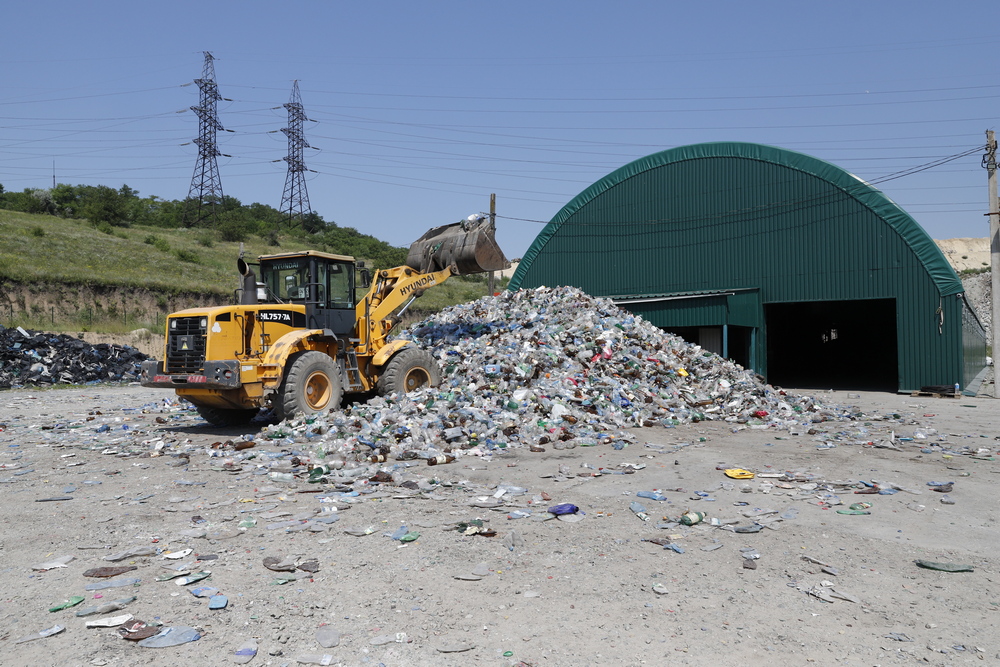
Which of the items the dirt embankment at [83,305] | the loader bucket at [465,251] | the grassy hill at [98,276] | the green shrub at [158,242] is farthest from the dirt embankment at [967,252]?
the loader bucket at [465,251]

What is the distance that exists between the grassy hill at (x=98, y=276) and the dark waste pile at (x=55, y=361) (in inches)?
199

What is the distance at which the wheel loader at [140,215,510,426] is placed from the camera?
8898 millimetres

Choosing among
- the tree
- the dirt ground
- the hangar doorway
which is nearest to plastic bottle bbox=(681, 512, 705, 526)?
the dirt ground

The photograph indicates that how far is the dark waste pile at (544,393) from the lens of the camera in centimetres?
839

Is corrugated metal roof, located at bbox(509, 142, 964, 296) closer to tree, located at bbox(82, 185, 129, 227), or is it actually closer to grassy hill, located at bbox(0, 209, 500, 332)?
grassy hill, located at bbox(0, 209, 500, 332)

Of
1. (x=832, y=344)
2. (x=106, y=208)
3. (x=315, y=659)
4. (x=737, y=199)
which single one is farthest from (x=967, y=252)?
(x=315, y=659)

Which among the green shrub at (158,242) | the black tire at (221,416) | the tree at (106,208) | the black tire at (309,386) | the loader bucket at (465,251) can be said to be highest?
the tree at (106,208)

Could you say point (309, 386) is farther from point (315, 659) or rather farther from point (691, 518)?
point (315, 659)

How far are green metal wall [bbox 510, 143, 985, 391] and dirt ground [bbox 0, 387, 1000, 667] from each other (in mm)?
8915

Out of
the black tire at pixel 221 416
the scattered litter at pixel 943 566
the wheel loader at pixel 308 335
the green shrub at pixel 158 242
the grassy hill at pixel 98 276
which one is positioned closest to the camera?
the scattered litter at pixel 943 566

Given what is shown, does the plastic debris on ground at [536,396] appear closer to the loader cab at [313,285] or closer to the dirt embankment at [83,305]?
the loader cab at [313,285]

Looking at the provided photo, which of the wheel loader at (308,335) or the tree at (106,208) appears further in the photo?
the tree at (106,208)

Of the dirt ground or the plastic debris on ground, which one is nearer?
the dirt ground

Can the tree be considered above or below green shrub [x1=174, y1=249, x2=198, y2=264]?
above
